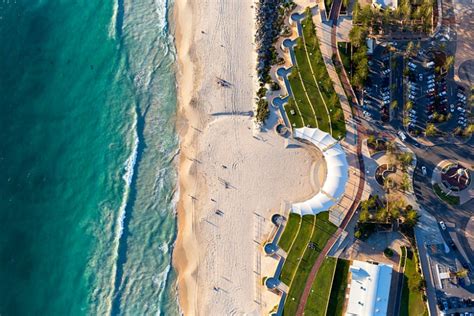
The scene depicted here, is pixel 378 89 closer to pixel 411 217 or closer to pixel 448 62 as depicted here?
pixel 448 62

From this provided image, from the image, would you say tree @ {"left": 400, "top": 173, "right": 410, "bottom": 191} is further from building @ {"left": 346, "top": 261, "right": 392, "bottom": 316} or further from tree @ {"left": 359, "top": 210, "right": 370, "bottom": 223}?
building @ {"left": 346, "top": 261, "right": 392, "bottom": 316}

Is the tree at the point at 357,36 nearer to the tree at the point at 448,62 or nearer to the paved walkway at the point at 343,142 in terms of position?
the paved walkway at the point at 343,142

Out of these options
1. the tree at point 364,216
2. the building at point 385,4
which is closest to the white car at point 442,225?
the tree at point 364,216

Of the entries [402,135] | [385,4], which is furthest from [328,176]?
[385,4]

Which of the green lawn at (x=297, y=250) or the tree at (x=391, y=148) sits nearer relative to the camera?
the green lawn at (x=297, y=250)

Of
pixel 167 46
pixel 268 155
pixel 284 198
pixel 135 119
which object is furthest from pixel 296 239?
pixel 167 46

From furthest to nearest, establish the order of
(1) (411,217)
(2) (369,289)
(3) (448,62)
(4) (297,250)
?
(3) (448,62), (4) (297,250), (1) (411,217), (2) (369,289)

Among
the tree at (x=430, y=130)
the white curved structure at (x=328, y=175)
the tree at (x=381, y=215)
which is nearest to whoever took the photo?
the tree at (x=381, y=215)
